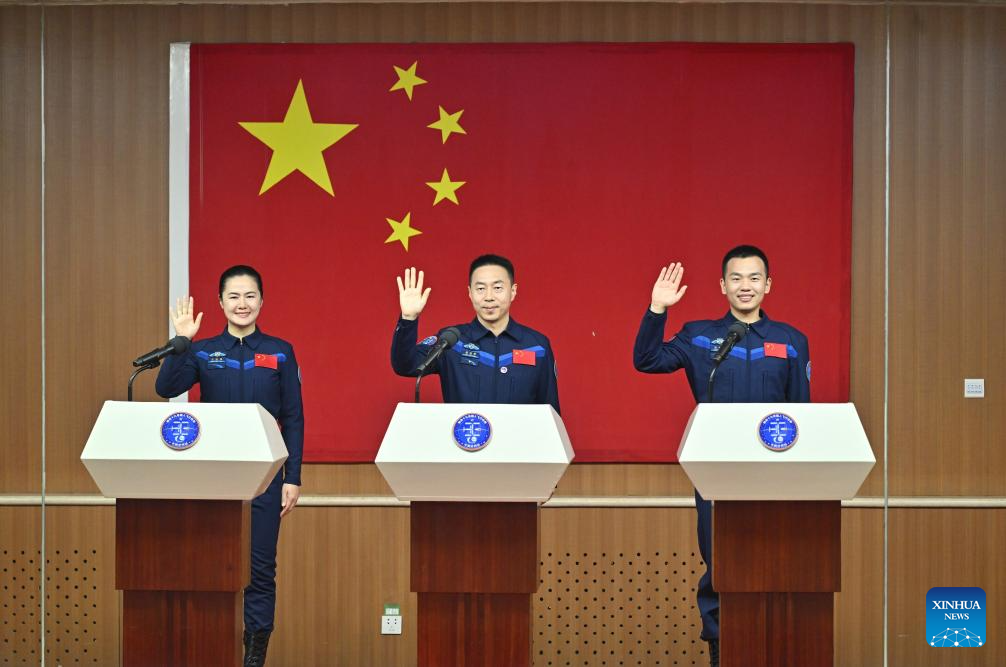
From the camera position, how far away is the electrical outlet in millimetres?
4250

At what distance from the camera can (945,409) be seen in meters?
4.25

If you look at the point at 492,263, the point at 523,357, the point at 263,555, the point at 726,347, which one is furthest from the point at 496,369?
the point at 263,555

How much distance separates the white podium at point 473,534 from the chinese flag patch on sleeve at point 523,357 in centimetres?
80

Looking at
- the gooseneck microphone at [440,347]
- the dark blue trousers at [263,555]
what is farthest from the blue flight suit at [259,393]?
the gooseneck microphone at [440,347]

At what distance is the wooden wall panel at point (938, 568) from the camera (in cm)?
423

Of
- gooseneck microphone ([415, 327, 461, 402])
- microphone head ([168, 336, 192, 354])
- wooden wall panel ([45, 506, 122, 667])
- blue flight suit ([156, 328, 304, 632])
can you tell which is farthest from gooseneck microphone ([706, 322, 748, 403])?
wooden wall panel ([45, 506, 122, 667])

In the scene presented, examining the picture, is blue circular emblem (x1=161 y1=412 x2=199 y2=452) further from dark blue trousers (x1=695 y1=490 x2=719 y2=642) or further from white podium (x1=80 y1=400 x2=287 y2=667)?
dark blue trousers (x1=695 y1=490 x2=719 y2=642)

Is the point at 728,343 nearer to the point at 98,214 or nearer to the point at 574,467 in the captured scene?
the point at 574,467

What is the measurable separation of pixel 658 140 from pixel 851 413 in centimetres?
197

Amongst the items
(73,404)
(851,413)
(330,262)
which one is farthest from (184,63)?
(851,413)

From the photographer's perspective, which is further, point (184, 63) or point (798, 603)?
point (184, 63)

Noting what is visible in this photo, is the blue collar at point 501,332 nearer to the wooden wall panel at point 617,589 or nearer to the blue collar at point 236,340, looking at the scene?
the blue collar at point 236,340

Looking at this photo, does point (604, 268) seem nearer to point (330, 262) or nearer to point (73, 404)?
point (330, 262)

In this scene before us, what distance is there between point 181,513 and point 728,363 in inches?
75.2
